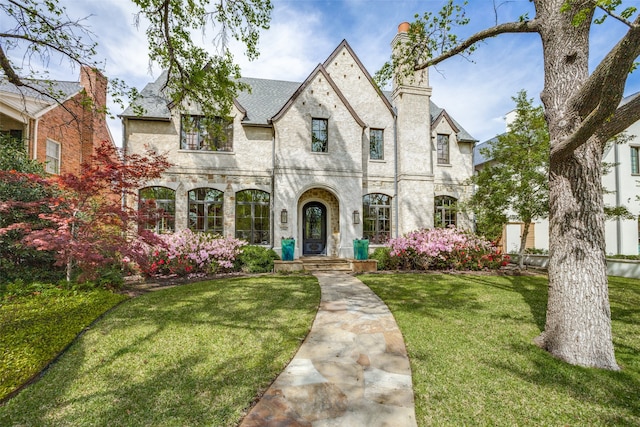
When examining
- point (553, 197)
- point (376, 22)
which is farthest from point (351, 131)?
point (553, 197)

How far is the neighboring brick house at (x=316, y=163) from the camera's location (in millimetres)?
12273

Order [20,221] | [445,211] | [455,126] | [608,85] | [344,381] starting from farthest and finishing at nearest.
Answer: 1. [455,126]
2. [445,211]
3. [20,221]
4. [344,381]
5. [608,85]

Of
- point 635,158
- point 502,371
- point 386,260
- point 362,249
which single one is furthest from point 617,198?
point 502,371

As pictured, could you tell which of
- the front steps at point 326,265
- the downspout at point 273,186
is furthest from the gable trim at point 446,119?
the front steps at point 326,265

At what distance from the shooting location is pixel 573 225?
3.88 meters

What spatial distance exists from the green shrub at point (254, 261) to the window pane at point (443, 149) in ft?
31.8

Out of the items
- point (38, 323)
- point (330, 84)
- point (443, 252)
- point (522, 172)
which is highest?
point (330, 84)

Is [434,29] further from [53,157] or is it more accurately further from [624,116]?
[53,157]

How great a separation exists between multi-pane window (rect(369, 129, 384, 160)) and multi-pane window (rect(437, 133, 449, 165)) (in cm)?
312

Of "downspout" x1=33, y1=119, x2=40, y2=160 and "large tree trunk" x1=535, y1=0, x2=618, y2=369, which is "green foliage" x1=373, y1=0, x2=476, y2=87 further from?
"downspout" x1=33, y1=119, x2=40, y2=160

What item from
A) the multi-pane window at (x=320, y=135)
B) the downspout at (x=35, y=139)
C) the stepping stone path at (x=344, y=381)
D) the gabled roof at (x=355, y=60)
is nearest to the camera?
the stepping stone path at (x=344, y=381)

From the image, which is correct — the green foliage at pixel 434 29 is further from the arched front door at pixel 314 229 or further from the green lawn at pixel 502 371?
the arched front door at pixel 314 229

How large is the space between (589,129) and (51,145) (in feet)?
59.7

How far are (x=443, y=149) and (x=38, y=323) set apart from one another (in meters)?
15.6
